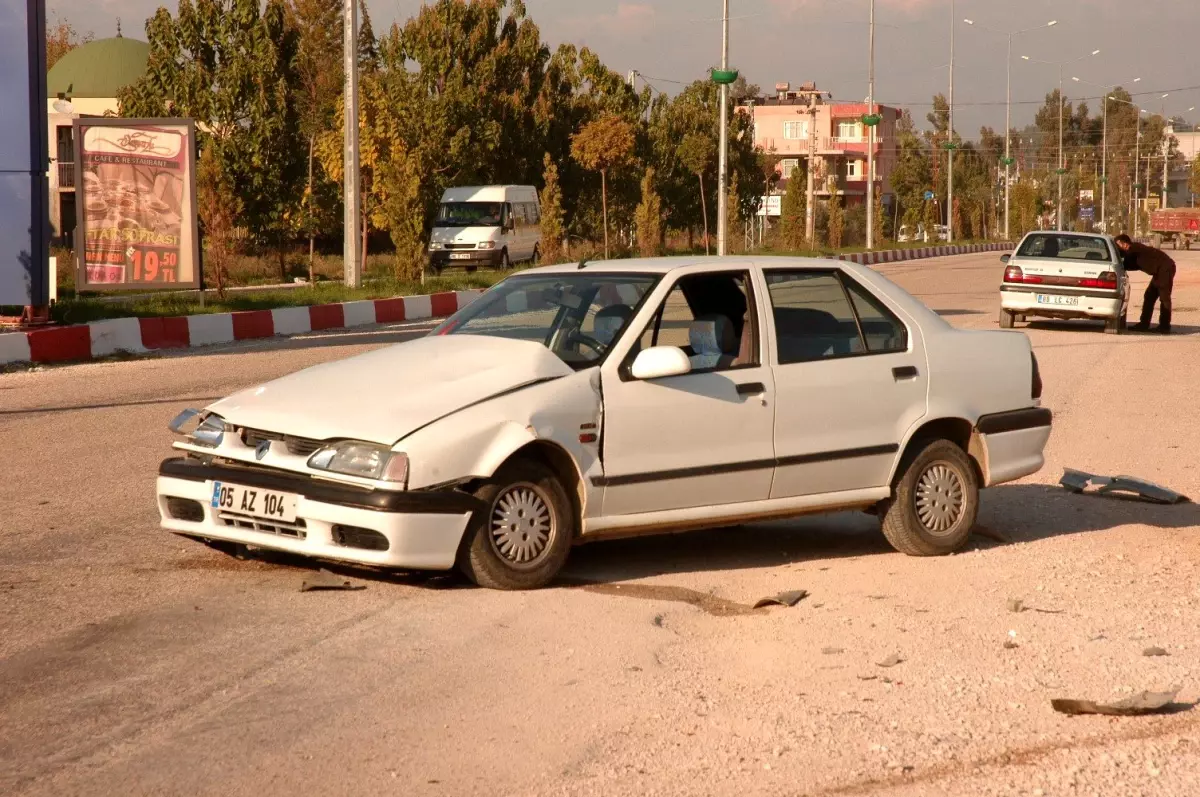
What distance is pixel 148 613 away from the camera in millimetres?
6113

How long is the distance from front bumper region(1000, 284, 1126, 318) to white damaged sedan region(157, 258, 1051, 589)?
53.1 ft

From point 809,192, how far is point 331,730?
68.8 m

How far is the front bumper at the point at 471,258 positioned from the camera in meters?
43.7

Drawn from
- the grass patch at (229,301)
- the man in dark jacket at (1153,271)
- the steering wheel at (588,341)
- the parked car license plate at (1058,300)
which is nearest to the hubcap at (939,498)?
the steering wheel at (588,341)

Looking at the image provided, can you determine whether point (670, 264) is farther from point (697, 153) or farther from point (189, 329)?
point (697, 153)

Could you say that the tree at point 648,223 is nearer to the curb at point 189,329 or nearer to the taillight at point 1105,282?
the curb at point 189,329

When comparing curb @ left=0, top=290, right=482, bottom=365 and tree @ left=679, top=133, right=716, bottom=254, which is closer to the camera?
curb @ left=0, top=290, right=482, bottom=365

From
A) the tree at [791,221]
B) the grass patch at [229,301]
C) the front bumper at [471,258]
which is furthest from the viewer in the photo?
the tree at [791,221]

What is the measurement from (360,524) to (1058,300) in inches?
764

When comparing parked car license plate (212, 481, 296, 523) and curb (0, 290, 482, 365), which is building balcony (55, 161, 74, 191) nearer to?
curb (0, 290, 482, 365)

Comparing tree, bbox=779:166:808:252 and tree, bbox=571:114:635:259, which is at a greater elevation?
tree, bbox=571:114:635:259

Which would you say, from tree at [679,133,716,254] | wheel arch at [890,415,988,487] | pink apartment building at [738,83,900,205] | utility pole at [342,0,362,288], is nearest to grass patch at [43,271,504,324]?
utility pole at [342,0,362,288]

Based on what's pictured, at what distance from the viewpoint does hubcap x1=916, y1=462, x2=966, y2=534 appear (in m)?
7.69

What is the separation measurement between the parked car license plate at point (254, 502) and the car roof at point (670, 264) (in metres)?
1.90
